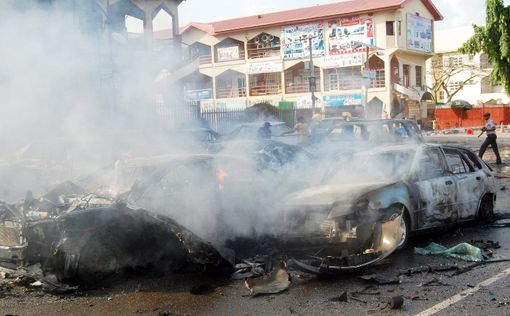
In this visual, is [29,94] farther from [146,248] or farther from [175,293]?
[175,293]

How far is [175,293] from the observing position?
5102mm

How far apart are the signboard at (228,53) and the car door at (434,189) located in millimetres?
36323

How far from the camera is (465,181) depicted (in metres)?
7.19

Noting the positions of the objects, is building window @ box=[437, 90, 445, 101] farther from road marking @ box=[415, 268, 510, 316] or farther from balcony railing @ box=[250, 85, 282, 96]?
road marking @ box=[415, 268, 510, 316]

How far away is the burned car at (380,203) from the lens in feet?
18.5

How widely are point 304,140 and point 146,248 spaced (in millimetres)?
9924

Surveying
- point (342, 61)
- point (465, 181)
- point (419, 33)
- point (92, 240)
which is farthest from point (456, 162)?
point (419, 33)

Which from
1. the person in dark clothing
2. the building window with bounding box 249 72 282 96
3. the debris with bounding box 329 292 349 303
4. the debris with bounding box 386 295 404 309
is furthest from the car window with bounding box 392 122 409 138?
the building window with bounding box 249 72 282 96

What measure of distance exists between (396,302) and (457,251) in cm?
188

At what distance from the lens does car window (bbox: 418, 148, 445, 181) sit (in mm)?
6738

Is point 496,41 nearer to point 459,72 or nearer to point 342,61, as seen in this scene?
point 342,61

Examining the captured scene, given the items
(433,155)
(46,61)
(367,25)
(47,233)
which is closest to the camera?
(47,233)

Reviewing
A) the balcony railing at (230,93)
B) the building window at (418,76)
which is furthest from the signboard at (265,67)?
the building window at (418,76)

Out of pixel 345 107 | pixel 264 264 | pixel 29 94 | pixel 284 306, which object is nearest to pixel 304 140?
pixel 29 94
